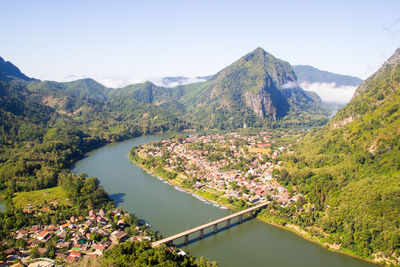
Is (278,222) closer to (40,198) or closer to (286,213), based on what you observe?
(286,213)

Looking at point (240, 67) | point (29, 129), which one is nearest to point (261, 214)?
point (29, 129)

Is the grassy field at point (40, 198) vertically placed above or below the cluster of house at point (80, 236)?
above

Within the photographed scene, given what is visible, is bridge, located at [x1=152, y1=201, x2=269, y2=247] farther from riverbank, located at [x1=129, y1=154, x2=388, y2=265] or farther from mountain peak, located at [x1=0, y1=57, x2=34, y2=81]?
mountain peak, located at [x1=0, y1=57, x2=34, y2=81]

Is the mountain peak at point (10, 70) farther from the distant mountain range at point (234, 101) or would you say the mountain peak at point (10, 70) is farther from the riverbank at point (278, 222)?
the riverbank at point (278, 222)

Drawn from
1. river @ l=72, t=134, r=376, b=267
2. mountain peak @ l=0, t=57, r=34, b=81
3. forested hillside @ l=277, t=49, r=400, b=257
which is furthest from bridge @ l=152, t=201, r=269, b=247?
mountain peak @ l=0, t=57, r=34, b=81

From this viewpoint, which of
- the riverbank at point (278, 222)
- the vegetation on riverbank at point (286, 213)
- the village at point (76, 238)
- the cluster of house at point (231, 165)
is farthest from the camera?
the cluster of house at point (231, 165)

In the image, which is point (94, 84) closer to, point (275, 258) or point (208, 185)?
point (208, 185)

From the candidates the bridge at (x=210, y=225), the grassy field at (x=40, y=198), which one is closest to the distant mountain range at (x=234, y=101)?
the grassy field at (x=40, y=198)
